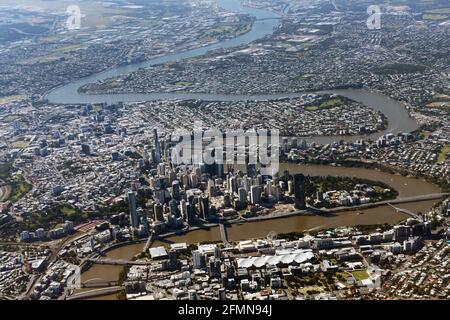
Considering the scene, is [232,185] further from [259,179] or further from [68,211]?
[68,211]

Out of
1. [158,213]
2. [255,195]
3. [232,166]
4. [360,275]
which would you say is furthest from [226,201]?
[360,275]

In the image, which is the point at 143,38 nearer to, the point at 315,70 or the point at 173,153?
the point at 315,70

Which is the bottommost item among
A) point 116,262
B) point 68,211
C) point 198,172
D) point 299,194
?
point 68,211

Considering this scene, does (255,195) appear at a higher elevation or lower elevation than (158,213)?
higher

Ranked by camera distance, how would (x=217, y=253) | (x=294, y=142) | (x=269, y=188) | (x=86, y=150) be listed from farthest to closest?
(x=86, y=150)
(x=294, y=142)
(x=269, y=188)
(x=217, y=253)

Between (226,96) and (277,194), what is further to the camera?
(226,96)

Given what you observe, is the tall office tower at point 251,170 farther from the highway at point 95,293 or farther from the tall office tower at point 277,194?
the highway at point 95,293

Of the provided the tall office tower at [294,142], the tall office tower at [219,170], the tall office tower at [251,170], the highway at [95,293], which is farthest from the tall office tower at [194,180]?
the highway at [95,293]
